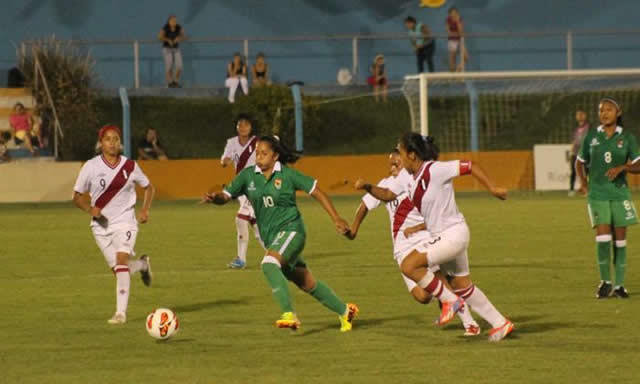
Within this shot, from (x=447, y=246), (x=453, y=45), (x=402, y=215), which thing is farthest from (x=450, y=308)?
(x=453, y=45)

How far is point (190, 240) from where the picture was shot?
2100 cm

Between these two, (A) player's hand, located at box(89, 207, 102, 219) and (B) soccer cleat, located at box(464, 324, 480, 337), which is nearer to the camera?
(B) soccer cleat, located at box(464, 324, 480, 337)

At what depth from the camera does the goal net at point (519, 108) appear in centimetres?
3641

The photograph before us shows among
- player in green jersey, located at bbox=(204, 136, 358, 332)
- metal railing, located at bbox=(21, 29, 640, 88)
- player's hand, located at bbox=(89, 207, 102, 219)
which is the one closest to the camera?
player in green jersey, located at bbox=(204, 136, 358, 332)

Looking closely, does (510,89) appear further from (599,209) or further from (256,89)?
(599,209)

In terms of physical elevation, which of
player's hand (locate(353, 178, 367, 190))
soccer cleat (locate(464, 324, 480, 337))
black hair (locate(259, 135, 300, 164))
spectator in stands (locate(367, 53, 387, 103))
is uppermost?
spectator in stands (locate(367, 53, 387, 103))

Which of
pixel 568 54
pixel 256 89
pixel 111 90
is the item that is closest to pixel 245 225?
pixel 256 89

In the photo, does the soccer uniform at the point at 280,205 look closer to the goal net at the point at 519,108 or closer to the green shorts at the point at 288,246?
the green shorts at the point at 288,246

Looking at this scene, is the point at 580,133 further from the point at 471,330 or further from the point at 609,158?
the point at 471,330

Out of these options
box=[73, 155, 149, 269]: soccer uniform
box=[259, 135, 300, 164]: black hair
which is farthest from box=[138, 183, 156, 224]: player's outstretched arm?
box=[259, 135, 300, 164]: black hair

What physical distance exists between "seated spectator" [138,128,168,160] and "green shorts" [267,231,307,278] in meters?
21.8

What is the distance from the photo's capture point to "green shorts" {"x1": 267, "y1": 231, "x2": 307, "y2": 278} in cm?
1084

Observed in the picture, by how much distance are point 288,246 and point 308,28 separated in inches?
1254

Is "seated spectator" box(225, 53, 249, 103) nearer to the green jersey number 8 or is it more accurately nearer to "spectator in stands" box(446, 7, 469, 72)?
"spectator in stands" box(446, 7, 469, 72)
